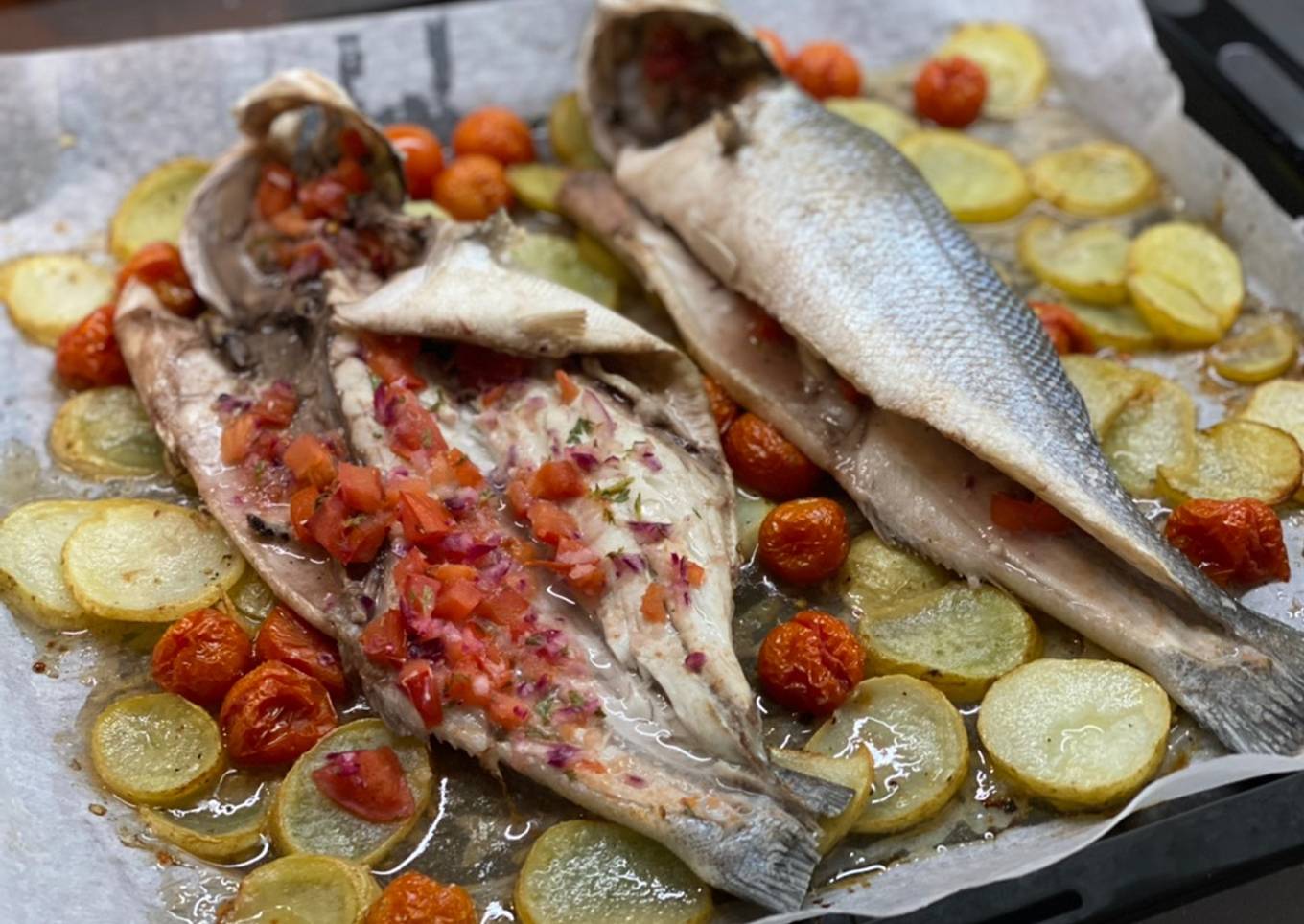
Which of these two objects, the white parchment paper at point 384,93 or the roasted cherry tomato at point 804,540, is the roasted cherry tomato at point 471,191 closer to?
the white parchment paper at point 384,93

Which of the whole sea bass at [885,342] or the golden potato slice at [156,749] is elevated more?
the whole sea bass at [885,342]

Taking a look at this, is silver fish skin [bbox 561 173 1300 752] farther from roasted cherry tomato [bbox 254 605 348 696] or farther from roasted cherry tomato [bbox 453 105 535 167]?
roasted cherry tomato [bbox 254 605 348 696]

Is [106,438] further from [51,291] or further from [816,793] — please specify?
[816,793]

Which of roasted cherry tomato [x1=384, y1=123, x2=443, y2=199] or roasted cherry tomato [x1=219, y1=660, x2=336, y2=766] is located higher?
roasted cherry tomato [x1=384, y1=123, x2=443, y2=199]

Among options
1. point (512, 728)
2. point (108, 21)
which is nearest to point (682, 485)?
point (512, 728)

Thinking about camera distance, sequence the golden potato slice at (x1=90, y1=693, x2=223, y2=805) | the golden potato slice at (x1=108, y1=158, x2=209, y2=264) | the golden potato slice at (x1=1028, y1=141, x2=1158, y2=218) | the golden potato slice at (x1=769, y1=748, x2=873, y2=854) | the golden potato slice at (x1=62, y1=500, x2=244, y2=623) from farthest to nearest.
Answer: the golden potato slice at (x1=1028, y1=141, x2=1158, y2=218), the golden potato slice at (x1=108, y1=158, x2=209, y2=264), the golden potato slice at (x1=62, y1=500, x2=244, y2=623), the golden potato slice at (x1=90, y1=693, x2=223, y2=805), the golden potato slice at (x1=769, y1=748, x2=873, y2=854)

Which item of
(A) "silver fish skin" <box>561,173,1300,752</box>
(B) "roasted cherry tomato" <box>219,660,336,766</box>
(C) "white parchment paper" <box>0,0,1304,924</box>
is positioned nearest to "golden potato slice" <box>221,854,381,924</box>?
(B) "roasted cherry tomato" <box>219,660,336,766</box>

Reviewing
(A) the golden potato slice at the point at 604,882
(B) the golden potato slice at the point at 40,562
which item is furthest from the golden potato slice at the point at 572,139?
(A) the golden potato slice at the point at 604,882
